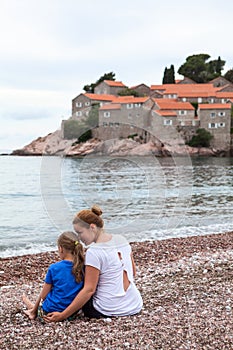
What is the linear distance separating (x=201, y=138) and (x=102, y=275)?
82599 mm

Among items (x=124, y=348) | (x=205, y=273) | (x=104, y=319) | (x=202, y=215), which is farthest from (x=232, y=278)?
(x=202, y=215)

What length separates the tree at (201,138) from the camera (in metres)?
85.9

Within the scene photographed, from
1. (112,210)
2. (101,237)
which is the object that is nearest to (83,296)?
(101,237)

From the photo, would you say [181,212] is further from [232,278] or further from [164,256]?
[232,278]

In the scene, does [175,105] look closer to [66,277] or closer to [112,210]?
[112,210]

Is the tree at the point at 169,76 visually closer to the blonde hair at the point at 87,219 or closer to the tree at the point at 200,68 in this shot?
the tree at the point at 200,68

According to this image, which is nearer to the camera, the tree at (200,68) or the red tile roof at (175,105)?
the red tile roof at (175,105)

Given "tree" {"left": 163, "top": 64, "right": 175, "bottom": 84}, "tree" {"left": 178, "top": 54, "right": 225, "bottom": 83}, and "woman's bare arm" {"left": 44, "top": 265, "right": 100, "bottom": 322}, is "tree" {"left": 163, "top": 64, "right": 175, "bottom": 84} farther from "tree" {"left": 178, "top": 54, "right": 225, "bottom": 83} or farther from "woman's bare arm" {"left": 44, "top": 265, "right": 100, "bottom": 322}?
"woman's bare arm" {"left": 44, "top": 265, "right": 100, "bottom": 322}

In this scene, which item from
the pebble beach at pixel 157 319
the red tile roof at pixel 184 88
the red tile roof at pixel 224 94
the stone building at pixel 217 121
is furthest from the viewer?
the red tile roof at pixel 184 88

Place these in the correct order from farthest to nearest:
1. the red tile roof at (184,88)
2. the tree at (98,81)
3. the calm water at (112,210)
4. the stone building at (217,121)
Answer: the tree at (98,81), the red tile roof at (184,88), the stone building at (217,121), the calm water at (112,210)

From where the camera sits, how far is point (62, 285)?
17.2 feet

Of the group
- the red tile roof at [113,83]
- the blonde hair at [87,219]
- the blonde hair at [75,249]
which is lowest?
the blonde hair at [75,249]

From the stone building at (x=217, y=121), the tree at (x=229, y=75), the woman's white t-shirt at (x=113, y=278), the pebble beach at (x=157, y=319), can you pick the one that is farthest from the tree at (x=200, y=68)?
the woman's white t-shirt at (x=113, y=278)

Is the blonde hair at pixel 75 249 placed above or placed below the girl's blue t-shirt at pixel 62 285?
above
